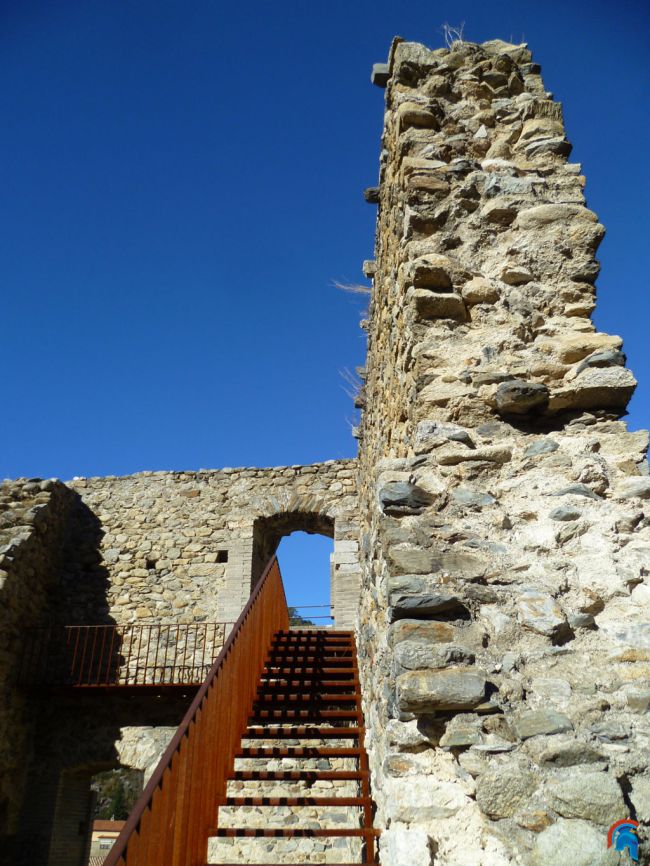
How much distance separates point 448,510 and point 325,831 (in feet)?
7.35

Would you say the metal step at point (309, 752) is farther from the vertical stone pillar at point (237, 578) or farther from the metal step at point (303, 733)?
the vertical stone pillar at point (237, 578)

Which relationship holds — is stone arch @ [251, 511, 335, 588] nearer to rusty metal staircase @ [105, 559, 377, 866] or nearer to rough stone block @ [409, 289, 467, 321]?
rusty metal staircase @ [105, 559, 377, 866]

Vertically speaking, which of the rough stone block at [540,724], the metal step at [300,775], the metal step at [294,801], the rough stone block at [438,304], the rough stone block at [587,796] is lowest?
the metal step at [294,801]

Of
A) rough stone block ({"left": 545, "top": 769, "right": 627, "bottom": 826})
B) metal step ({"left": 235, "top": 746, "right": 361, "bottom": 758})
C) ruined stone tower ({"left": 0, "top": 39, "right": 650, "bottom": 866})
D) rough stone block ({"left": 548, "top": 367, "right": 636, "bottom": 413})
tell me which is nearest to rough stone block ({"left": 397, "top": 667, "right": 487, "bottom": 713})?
ruined stone tower ({"left": 0, "top": 39, "right": 650, "bottom": 866})

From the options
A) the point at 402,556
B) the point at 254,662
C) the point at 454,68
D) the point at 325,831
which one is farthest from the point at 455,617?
the point at 254,662

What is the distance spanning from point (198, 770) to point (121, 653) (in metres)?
6.35

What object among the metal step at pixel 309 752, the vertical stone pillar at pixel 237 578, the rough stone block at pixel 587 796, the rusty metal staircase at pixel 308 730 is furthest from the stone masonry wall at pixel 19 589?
the rough stone block at pixel 587 796

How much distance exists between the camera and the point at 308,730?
14.2 feet

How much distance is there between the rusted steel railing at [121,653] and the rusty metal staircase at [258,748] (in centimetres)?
183

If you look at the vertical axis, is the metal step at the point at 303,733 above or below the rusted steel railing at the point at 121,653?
below

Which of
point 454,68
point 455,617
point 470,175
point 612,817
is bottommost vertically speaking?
point 612,817

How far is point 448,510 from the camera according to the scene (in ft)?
7.34

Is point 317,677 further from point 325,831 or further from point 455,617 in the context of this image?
point 455,617

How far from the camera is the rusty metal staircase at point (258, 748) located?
245 cm
